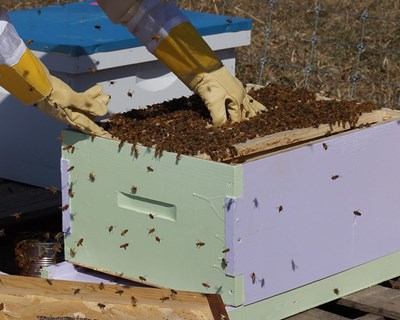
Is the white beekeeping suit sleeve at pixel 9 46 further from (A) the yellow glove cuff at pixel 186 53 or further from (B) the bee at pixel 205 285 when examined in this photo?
(B) the bee at pixel 205 285

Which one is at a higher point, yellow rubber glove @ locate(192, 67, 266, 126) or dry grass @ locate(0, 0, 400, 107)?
dry grass @ locate(0, 0, 400, 107)

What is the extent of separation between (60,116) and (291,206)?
0.48 m

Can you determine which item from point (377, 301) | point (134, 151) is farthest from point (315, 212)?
point (134, 151)

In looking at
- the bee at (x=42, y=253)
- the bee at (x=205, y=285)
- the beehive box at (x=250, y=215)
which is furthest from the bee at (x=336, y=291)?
the bee at (x=42, y=253)

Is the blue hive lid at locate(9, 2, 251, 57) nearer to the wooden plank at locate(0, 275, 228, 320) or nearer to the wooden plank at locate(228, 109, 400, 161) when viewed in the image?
the wooden plank at locate(228, 109, 400, 161)

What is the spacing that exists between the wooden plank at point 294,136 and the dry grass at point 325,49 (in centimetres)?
143

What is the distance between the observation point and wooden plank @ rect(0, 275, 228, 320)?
1.68 metres

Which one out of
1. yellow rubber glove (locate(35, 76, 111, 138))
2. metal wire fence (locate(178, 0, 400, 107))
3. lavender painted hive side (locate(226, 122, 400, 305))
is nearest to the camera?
lavender painted hive side (locate(226, 122, 400, 305))

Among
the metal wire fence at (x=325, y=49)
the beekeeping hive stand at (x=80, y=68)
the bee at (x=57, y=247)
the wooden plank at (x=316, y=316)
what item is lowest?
the wooden plank at (x=316, y=316)

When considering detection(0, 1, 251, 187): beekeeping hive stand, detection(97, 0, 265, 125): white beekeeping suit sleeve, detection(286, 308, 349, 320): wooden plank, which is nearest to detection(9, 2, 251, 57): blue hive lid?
detection(0, 1, 251, 187): beekeeping hive stand

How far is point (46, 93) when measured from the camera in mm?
1950

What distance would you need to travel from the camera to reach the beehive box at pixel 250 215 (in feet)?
6.06

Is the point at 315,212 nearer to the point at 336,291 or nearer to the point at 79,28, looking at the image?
the point at 336,291

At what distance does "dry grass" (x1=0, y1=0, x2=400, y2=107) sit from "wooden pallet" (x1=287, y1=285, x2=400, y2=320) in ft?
4.89
